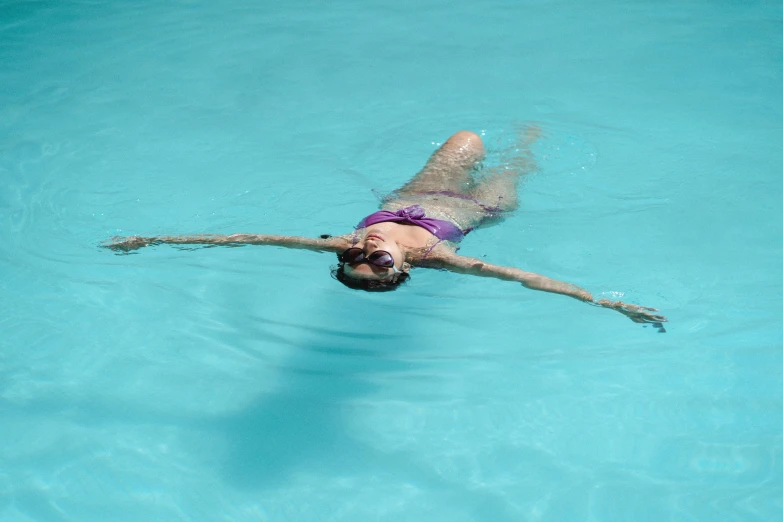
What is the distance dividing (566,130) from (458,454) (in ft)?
13.3

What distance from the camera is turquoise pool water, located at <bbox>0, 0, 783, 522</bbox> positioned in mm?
3629

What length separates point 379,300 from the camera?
4789 mm

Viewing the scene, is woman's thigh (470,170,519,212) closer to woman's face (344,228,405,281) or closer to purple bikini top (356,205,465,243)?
purple bikini top (356,205,465,243)

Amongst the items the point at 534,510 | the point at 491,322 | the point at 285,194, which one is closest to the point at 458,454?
the point at 534,510

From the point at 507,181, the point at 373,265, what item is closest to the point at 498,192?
the point at 507,181

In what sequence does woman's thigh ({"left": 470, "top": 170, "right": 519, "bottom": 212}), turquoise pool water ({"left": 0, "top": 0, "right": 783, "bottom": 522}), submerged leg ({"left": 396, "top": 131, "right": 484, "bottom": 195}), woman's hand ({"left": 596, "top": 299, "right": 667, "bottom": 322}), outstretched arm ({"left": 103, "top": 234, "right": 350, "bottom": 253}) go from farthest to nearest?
submerged leg ({"left": 396, "top": 131, "right": 484, "bottom": 195}) < woman's thigh ({"left": 470, "top": 170, "right": 519, "bottom": 212}) < outstretched arm ({"left": 103, "top": 234, "right": 350, "bottom": 253}) < woman's hand ({"left": 596, "top": 299, "right": 667, "bottom": 322}) < turquoise pool water ({"left": 0, "top": 0, "right": 783, "bottom": 522})

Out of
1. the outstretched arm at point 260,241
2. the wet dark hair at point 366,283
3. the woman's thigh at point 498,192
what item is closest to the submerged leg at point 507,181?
the woman's thigh at point 498,192

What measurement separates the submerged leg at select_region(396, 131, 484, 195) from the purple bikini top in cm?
61

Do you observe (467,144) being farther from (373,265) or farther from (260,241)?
(373,265)

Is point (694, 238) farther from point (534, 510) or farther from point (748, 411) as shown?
point (534, 510)

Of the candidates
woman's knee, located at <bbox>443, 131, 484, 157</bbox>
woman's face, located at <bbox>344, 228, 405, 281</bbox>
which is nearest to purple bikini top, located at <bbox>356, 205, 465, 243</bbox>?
woman's face, located at <bbox>344, 228, 405, 281</bbox>

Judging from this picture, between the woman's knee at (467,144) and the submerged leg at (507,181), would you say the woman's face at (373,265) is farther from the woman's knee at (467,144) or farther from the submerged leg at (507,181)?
the woman's knee at (467,144)

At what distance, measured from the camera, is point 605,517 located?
3398 mm

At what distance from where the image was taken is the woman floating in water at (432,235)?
13.2 ft
